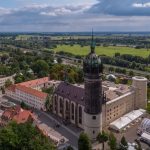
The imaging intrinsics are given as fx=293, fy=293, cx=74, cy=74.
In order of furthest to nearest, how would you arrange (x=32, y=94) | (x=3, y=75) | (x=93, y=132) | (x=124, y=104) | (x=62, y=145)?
1. (x=3, y=75)
2. (x=32, y=94)
3. (x=124, y=104)
4. (x=93, y=132)
5. (x=62, y=145)

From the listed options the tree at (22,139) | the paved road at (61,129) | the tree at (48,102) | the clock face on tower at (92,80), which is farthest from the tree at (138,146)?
the tree at (48,102)

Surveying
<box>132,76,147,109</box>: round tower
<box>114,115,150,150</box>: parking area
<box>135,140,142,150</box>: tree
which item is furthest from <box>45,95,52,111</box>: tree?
<box>135,140,142,150</box>: tree

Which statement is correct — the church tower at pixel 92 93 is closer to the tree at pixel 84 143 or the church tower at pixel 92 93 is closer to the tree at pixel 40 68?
the tree at pixel 84 143

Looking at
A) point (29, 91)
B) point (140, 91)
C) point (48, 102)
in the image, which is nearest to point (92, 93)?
point (48, 102)

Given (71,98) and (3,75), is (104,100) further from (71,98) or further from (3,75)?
(3,75)

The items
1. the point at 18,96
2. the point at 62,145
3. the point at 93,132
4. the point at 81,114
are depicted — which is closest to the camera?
the point at 62,145

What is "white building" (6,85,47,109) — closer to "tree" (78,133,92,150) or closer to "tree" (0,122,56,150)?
"tree" (78,133,92,150)

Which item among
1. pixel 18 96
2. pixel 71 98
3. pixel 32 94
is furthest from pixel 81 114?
pixel 18 96
